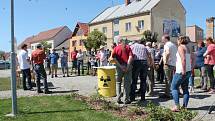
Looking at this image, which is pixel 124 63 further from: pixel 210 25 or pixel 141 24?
pixel 141 24

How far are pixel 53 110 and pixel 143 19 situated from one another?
5326cm

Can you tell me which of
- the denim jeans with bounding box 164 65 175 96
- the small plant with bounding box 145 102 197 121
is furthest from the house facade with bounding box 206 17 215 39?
the small plant with bounding box 145 102 197 121

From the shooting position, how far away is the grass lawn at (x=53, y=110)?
950 centimetres

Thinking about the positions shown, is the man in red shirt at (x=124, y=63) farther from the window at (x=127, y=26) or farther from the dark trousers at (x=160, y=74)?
the window at (x=127, y=26)

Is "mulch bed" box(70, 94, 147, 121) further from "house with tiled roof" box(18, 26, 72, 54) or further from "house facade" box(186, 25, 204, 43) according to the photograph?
"house facade" box(186, 25, 204, 43)

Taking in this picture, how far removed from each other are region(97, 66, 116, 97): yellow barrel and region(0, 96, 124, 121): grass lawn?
109cm

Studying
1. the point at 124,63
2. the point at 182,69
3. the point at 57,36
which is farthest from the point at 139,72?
the point at 57,36

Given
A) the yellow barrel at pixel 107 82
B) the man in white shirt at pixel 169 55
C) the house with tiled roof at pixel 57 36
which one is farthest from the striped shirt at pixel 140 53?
the house with tiled roof at pixel 57 36

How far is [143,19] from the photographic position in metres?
63.0

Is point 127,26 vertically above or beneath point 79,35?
beneath

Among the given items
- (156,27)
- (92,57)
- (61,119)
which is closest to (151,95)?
(61,119)

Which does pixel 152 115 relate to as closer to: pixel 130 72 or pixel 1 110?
pixel 130 72

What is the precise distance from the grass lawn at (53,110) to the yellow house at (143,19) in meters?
49.4

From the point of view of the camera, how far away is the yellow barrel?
1341cm
